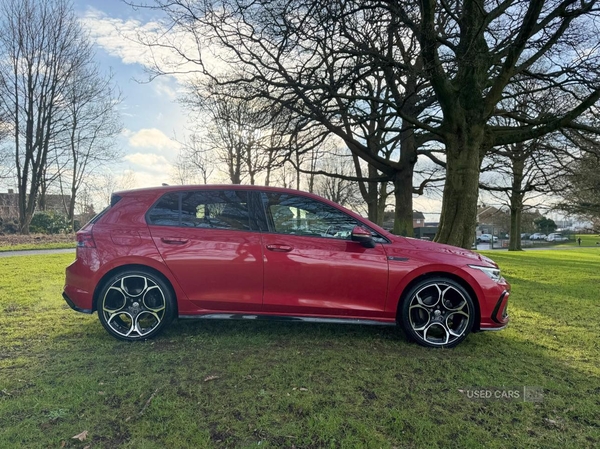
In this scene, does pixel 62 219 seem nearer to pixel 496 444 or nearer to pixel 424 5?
pixel 424 5

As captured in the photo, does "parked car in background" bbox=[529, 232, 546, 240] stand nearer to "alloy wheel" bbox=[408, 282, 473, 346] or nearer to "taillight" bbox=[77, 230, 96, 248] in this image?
"alloy wheel" bbox=[408, 282, 473, 346]

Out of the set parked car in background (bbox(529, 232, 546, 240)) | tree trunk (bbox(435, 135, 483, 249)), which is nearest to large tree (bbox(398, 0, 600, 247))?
tree trunk (bbox(435, 135, 483, 249))

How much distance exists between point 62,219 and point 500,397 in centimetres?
2876

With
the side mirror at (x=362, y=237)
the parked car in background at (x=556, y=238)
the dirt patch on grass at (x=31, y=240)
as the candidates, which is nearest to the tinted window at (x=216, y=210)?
the side mirror at (x=362, y=237)

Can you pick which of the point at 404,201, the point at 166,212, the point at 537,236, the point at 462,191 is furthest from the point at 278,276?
the point at 537,236

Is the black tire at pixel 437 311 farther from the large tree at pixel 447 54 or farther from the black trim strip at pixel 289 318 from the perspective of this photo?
the large tree at pixel 447 54

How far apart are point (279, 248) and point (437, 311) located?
68.2 inches

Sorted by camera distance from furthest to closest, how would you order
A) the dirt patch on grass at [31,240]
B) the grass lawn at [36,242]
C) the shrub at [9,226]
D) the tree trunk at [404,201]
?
the shrub at [9,226], the dirt patch on grass at [31,240], the grass lawn at [36,242], the tree trunk at [404,201]

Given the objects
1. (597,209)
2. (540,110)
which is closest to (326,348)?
(540,110)

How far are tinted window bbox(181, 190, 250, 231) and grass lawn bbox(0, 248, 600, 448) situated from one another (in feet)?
3.97

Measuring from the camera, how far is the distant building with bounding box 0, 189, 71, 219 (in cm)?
2647

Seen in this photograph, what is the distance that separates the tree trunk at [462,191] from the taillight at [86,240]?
633 cm

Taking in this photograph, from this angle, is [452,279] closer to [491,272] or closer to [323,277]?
[491,272]

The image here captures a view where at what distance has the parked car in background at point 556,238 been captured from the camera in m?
53.9
